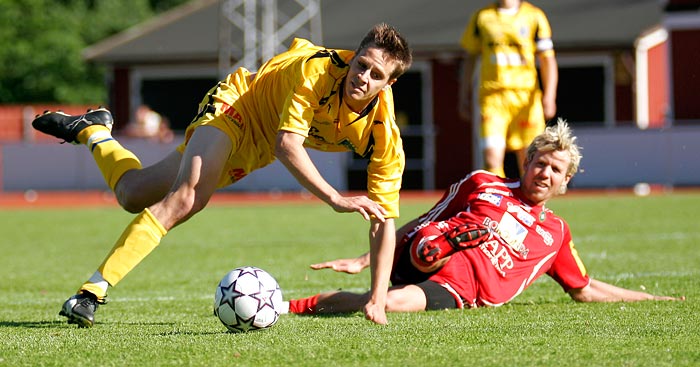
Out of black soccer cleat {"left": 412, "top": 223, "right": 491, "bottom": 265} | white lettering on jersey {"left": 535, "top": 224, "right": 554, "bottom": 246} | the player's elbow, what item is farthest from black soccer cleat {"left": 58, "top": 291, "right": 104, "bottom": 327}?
the player's elbow

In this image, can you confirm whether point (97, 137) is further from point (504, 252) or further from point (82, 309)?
point (504, 252)

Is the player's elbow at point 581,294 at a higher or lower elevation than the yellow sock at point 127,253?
lower

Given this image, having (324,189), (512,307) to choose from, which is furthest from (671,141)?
(324,189)

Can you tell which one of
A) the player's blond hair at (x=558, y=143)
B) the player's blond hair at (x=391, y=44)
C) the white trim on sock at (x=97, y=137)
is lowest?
the player's blond hair at (x=558, y=143)

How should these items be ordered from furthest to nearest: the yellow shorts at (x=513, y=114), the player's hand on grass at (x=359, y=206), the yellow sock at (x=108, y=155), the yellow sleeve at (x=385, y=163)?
the yellow shorts at (x=513, y=114) < the yellow sock at (x=108, y=155) < the yellow sleeve at (x=385, y=163) < the player's hand on grass at (x=359, y=206)

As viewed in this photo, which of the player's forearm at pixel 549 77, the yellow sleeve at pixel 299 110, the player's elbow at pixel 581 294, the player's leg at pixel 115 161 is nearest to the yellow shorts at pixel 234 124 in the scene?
the player's leg at pixel 115 161

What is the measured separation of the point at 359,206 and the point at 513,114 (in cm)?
514

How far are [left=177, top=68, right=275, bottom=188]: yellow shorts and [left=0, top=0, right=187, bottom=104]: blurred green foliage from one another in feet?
138

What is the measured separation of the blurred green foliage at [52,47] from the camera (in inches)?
1855

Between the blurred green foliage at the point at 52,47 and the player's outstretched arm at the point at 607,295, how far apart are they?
42482 millimetres

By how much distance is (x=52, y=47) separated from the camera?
155ft

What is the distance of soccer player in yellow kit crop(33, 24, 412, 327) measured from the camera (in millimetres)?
5680

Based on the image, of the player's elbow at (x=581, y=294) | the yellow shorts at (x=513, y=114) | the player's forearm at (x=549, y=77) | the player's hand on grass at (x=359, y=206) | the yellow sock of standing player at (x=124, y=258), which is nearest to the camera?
the player's hand on grass at (x=359, y=206)

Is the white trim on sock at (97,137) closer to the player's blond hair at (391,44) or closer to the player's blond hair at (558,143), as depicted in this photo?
the player's blond hair at (391,44)
